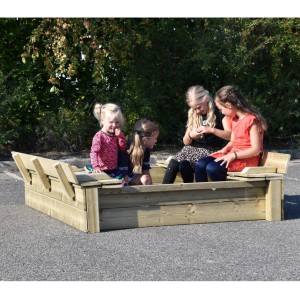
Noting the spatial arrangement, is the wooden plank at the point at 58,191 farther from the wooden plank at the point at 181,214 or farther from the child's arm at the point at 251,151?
the child's arm at the point at 251,151

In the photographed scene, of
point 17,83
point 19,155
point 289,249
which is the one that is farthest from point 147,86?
point 289,249

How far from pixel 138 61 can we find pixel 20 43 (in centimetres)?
248

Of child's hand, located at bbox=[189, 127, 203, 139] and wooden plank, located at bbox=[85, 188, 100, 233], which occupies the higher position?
child's hand, located at bbox=[189, 127, 203, 139]

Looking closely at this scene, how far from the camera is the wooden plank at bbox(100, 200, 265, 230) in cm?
695

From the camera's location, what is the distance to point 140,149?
7562mm

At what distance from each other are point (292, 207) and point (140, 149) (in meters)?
2.02

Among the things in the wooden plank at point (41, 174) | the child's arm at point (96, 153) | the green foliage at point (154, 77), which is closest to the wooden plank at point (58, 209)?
the wooden plank at point (41, 174)

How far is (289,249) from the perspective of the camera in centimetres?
604

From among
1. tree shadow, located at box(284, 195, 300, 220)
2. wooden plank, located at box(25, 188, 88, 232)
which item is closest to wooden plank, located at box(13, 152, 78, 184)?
wooden plank, located at box(25, 188, 88, 232)

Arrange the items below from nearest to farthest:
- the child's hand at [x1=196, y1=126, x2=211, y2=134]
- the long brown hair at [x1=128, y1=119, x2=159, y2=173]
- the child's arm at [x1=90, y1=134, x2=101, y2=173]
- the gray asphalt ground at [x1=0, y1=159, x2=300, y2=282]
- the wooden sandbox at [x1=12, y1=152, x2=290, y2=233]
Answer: the gray asphalt ground at [x1=0, y1=159, x2=300, y2=282]
the wooden sandbox at [x1=12, y1=152, x2=290, y2=233]
the child's arm at [x1=90, y1=134, x2=101, y2=173]
the long brown hair at [x1=128, y1=119, x2=159, y2=173]
the child's hand at [x1=196, y1=126, x2=211, y2=134]

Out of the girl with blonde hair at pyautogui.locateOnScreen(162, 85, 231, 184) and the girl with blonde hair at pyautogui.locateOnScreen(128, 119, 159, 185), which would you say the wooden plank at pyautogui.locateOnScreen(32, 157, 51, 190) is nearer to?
the girl with blonde hair at pyautogui.locateOnScreen(128, 119, 159, 185)

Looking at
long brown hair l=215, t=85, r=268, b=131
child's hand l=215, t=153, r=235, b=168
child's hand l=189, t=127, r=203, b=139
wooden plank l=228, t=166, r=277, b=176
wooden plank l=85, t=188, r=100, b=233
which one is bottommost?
Result: wooden plank l=85, t=188, r=100, b=233

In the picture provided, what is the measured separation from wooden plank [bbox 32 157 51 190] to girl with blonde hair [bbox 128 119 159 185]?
878mm

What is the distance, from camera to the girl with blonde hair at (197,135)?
7820 mm
